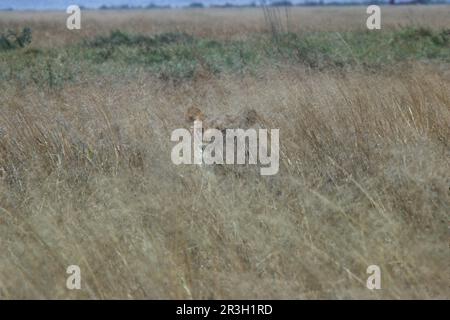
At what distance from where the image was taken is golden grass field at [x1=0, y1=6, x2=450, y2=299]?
9.68 ft

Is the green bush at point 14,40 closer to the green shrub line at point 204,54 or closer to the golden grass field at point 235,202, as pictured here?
the green shrub line at point 204,54

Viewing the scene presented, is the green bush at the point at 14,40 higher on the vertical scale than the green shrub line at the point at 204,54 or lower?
higher

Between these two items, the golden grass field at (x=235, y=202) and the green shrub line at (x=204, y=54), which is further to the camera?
the green shrub line at (x=204, y=54)

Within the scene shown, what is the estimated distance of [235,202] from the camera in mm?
3594

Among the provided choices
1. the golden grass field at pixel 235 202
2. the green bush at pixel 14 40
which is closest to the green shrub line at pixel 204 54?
the green bush at pixel 14 40

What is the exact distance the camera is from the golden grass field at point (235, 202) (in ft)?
9.68

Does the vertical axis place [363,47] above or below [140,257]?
above

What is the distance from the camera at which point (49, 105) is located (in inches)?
219

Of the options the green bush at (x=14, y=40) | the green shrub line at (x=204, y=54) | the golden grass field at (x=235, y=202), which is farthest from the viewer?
the green bush at (x=14, y=40)

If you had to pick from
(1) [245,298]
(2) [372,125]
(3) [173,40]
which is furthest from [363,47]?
(1) [245,298]

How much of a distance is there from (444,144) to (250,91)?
2.30m

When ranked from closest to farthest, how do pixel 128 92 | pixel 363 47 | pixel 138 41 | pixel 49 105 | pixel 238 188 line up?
pixel 238 188
pixel 49 105
pixel 128 92
pixel 363 47
pixel 138 41
